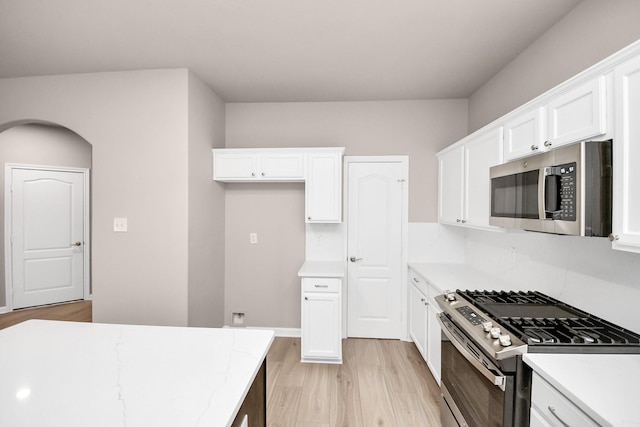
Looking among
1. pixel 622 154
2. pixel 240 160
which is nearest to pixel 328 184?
pixel 240 160

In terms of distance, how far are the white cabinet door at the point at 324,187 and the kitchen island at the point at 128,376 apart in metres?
1.79

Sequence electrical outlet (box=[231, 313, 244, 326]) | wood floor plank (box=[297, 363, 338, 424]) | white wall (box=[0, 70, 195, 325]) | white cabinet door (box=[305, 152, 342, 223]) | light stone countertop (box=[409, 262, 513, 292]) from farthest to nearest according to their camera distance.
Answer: electrical outlet (box=[231, 313, 244, 326]) → white cabinet door (box=[305, 152, 342, 223]) → white wall (box=[0, 70, 195, 325]) → light stone countertop (box=[409, 262, 513, 292]) → wood floor plank (box=[297, 363, 338, 424])

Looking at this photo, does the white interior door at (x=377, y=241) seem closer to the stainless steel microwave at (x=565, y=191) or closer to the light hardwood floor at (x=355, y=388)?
the light hardwood floor at (x=355, y=388)

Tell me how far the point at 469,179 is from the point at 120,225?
10.1 feet

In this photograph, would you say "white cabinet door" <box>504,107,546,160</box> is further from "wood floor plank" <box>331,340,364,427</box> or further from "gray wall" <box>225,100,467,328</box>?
"wood floor plank" <box>331,340,364,427</box>

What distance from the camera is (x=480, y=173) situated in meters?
2.31

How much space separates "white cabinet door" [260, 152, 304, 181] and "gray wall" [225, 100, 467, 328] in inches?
13.3

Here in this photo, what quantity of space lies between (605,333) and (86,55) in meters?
3.86

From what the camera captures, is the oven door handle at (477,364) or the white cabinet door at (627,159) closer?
the white cabinet door at (627,159)

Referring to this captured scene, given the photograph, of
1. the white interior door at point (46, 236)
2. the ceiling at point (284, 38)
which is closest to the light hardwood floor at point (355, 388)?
the ceiling at point (284, 38)

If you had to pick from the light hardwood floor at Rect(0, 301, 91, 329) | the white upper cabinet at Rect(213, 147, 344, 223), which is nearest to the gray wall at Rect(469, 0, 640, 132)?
A: the white upper cabinet at Rect(213, 147, 344, 223)

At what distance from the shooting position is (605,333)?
4.70 feet

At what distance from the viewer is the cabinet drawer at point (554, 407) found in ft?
3.38

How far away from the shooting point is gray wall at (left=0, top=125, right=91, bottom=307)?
407 centimetres
